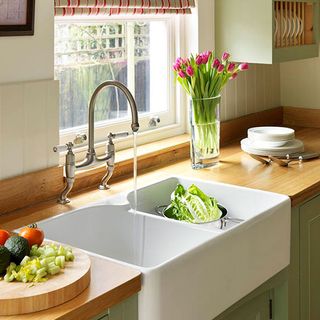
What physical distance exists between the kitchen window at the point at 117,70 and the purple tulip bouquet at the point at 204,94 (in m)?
0.29

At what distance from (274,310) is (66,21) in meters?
1.29

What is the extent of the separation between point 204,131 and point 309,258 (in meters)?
0.64

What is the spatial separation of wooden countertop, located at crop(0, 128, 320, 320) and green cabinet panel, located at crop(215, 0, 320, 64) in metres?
0.43

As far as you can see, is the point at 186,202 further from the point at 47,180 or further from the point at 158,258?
the point at 47,180

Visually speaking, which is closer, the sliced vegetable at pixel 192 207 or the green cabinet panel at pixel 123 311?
the green cabinet panel at pixel 123 311

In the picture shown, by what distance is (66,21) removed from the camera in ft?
8.55

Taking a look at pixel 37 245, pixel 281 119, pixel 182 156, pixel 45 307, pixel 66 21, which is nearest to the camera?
pixel 45 307

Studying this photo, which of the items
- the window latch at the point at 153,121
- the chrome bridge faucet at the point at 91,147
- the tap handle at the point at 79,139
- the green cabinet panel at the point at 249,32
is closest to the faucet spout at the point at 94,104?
the chrome bridge faucet at the point at 91,147

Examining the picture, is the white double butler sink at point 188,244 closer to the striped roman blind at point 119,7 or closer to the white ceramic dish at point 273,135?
the white ceramic dish at point 273,135

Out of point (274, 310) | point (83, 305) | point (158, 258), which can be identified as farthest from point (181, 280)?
point (274, 310)

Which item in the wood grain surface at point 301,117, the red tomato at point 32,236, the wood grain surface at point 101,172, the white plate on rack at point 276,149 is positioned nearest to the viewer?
the red tomato at point 32,236

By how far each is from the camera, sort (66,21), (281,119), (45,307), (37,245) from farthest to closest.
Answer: (281,119) < (66,21) < (37,245) < (45,307)

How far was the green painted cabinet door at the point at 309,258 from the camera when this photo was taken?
2537mm

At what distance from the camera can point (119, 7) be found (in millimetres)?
2672
